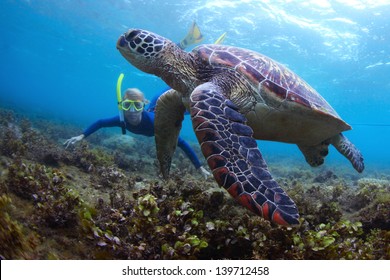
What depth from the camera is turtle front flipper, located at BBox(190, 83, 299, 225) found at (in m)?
2.47

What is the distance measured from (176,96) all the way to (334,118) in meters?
2.73

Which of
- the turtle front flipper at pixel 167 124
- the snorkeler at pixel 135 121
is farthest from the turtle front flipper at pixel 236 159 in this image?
the snorkeler at pixel 135 121

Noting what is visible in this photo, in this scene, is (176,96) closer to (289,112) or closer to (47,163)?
(289,112)

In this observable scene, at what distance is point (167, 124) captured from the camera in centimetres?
505

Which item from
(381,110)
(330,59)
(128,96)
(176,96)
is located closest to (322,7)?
(330,59)

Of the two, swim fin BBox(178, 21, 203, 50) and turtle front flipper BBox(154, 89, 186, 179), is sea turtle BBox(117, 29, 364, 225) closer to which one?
turtle front flipper BBox(154, 89, 186, 179)

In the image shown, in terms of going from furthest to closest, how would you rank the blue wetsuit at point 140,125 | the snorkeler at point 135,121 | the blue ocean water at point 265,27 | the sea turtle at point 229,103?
the blue ocean water at point 265,27 < the blue wetsuit at point 140,125 < the snorkeler at point 135,121 < the sea turtle at point 229,103

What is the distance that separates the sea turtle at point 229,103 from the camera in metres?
2.96

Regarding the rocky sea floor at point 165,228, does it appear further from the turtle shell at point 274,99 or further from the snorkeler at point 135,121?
the snorkeler at point 135,121

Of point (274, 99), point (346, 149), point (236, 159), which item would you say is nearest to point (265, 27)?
point (346, 149)

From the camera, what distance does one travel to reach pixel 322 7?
19312mm

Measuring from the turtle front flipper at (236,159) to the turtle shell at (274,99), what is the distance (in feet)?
2.88

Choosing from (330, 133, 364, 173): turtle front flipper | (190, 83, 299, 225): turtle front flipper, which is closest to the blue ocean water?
(330, 133, 364, 173): turtle front flipper

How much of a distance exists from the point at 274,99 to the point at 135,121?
188 inches
